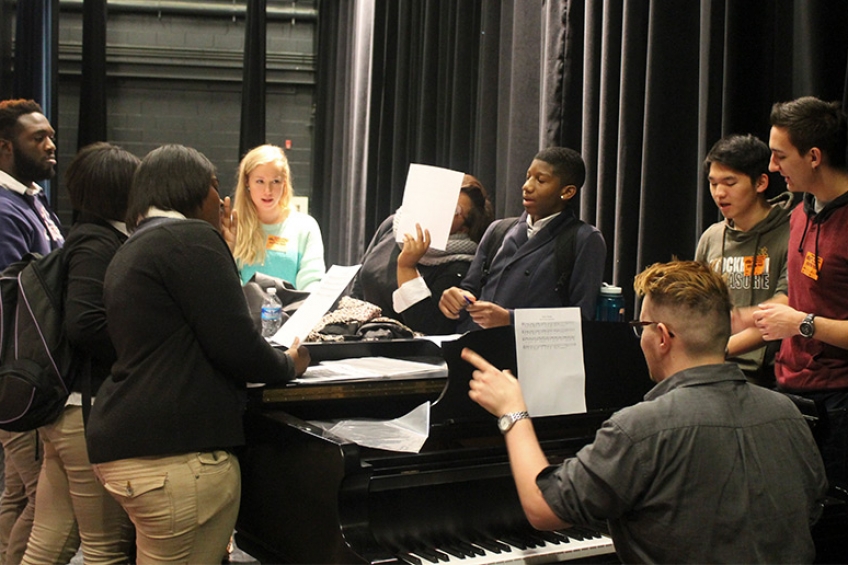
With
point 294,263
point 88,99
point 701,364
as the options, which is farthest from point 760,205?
point 88,99

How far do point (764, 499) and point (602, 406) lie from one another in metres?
0.68

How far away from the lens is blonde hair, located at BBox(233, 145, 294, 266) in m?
3.61

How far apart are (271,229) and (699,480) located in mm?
2506

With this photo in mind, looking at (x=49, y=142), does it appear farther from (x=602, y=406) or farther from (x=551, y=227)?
(x=602, y=406)

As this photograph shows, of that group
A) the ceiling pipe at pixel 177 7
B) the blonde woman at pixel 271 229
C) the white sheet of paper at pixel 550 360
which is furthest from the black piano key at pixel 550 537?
the ceiling pipe at pixel 177 7

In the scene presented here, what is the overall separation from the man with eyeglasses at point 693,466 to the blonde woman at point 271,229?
2227 mm

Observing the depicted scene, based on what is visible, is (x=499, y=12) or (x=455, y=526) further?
(x=499, y=12)

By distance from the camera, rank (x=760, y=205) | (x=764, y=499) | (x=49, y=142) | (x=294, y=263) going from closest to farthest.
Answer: (x=764, y=499) < (x=760, y=205) < (x=49, y=142) < (x=294, y=263)

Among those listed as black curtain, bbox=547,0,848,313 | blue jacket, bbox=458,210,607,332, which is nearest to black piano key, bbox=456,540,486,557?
blue jacket, bbox=458,210,607,332

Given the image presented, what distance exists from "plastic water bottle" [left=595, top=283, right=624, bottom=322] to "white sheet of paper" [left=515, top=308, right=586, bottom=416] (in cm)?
69

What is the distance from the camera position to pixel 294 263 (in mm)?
3688

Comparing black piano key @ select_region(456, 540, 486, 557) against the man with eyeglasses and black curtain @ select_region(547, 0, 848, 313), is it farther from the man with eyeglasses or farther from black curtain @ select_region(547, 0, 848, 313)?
black curtain @ select_region(547, 0, 848, 313)

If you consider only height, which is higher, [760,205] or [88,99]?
[88,99]

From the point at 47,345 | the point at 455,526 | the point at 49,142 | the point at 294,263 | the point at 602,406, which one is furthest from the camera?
the point at 294,263
